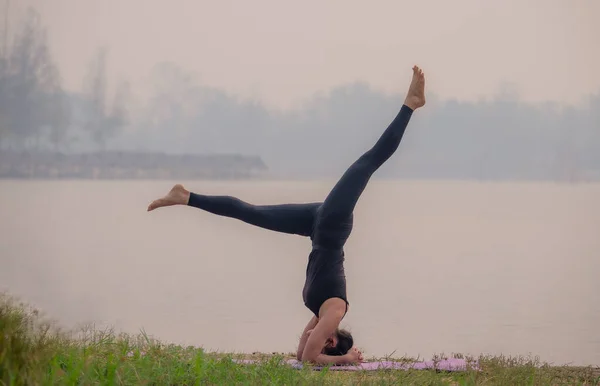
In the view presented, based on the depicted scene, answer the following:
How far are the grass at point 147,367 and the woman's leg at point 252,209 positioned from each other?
2.63ft

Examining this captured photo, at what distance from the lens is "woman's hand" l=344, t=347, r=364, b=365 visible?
457 centimetres

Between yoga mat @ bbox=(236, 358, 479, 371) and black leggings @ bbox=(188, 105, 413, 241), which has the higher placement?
black leggings @ bbox=(188, 105, 413, 241)

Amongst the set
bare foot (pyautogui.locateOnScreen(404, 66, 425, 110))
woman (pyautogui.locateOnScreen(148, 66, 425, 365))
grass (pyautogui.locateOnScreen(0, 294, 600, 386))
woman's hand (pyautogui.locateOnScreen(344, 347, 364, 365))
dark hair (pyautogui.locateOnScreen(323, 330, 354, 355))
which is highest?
bare foot (pyautogui.locateOnScreen(404, 66, 425, 110))

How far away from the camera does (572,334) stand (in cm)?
644

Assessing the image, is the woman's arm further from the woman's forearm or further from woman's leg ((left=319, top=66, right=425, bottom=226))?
woman's leg ((left=319, top=66, right=425, bottom=226))

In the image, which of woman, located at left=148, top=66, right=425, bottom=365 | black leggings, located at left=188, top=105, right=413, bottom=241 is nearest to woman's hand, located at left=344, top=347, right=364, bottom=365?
woman, located at left=148, top=66, right=425, bottom=365

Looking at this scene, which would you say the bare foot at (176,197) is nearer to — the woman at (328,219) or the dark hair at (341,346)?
the woman at (328,219)

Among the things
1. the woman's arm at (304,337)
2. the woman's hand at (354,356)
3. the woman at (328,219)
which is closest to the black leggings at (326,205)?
the woman at (328,219)

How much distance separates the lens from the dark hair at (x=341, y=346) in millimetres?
4629

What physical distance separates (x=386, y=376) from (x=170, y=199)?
1654 mm

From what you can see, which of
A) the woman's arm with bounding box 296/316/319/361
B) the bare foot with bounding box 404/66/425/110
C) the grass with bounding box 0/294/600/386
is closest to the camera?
the grass with bounding box 0/294/600/386

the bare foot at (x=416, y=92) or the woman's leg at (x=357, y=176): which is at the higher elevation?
the bare foot at (x=416, y=92)

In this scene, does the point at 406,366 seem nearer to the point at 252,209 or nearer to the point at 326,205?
the point at 326,205

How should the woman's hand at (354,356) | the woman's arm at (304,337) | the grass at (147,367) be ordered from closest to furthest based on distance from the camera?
1. the grass at (147,367)
2. the woman's hand at (354,356)
3. the woman's arm at (304,337)
